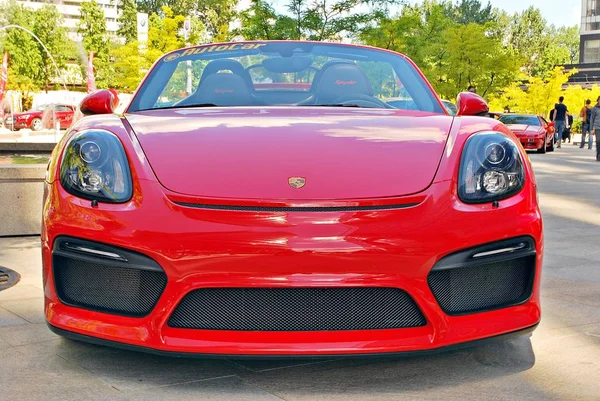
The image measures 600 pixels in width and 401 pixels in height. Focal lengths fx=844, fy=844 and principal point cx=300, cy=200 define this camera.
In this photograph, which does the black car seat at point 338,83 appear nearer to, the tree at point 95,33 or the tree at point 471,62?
the tree at point 471,62

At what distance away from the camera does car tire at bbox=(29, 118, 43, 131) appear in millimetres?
39906

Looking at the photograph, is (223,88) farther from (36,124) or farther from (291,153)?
(36,124)

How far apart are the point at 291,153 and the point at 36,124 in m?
39.3

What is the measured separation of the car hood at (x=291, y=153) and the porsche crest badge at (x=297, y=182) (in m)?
0.01

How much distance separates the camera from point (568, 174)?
14.7 metres

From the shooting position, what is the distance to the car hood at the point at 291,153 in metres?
2.88

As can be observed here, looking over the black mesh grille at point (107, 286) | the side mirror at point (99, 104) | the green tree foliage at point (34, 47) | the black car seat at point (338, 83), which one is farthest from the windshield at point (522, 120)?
the green tree foliage at point (34, 47)

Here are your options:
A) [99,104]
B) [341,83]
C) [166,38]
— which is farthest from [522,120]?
[99,104]

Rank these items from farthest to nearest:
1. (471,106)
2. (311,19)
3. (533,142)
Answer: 1. (533,142)
2. (311,19)
3. (471,106)

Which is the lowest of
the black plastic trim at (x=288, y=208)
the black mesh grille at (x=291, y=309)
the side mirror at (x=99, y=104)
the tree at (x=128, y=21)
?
the black mesh grille at (x=291, y=309)

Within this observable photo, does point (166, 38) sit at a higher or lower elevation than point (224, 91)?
higher

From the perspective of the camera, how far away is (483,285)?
2.94 meters

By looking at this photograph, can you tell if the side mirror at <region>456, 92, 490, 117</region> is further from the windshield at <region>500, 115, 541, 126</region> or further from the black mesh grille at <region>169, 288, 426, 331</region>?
the windshield at <region>500, 115, 541, 126</region>

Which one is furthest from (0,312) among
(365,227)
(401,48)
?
(401,48)
